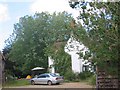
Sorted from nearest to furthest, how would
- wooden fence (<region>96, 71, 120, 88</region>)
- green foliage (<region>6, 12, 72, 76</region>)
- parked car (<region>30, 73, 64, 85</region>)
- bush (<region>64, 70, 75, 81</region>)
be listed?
wooden fence (<region>96, 71, 120, 88</region>) < green foliage (<region>6, 12, 72, 76</region>) < parked car (<region>30, 73, 64, 85</region>) < bush (<region>64, 70, 75, 81</region>)

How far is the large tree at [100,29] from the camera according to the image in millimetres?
4262

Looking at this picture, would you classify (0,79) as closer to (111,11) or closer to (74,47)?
(74,47)

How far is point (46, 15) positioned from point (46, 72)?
4.64 feet

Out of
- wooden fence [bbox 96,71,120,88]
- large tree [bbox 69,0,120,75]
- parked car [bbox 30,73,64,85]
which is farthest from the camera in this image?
parked car [bbox 30,73,64,85]

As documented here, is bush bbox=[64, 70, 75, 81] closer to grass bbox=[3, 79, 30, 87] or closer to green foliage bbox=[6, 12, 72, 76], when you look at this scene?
green foliage bbox=[6, 12, 72, 76]

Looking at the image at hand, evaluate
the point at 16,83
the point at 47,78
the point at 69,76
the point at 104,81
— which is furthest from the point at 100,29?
the point at 47,78

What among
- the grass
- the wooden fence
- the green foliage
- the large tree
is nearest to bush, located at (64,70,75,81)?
the green foliage

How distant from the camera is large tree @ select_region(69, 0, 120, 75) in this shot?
14.0ft

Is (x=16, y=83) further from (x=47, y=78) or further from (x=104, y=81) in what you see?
(x=104, y=81)

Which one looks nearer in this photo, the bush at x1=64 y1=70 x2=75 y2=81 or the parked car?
the parked car

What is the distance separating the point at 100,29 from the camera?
4.27 m

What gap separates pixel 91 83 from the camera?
685 cm

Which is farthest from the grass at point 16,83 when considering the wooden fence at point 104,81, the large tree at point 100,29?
the large tree at point 100,29

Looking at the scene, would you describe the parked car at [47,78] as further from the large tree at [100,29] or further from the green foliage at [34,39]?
the large tree at [100,29]
